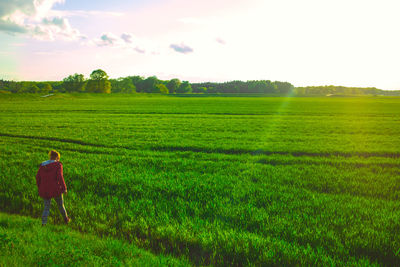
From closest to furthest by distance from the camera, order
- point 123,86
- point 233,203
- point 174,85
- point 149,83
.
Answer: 1. point 233,203
2. point 123,86
3. point 174,85
4. point 149,83

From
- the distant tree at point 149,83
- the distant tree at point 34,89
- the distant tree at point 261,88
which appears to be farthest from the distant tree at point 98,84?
the distant tree at point 261,88

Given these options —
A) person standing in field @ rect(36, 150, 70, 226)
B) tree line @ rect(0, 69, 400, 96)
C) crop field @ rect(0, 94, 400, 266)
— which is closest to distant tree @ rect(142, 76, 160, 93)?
tree line @ rect(0, 69, 400, 96)

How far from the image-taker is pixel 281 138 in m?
16.4

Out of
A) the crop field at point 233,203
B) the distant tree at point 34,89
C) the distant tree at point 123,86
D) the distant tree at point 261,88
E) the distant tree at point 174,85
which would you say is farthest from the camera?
the distant tree at point 174,85

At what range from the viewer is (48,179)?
5.29 m

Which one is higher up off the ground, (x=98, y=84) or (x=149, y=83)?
(x=149, y=83)

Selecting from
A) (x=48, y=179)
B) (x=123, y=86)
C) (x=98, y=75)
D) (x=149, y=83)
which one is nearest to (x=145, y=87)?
(x=149, y=83)

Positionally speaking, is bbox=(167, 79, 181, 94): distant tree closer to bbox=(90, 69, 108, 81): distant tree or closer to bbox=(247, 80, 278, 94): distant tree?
bbox=(247, 80, 278, 94): distant tree

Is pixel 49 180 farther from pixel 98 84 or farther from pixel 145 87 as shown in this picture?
pixel 145 87

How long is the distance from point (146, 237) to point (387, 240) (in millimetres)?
4865

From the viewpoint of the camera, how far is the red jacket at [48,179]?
17.3 ft

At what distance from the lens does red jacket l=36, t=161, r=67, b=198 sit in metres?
5.27

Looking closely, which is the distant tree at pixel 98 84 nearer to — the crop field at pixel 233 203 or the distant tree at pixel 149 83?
the distant tree at pixel 149 83

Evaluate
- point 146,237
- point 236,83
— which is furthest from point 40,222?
point 236,83
